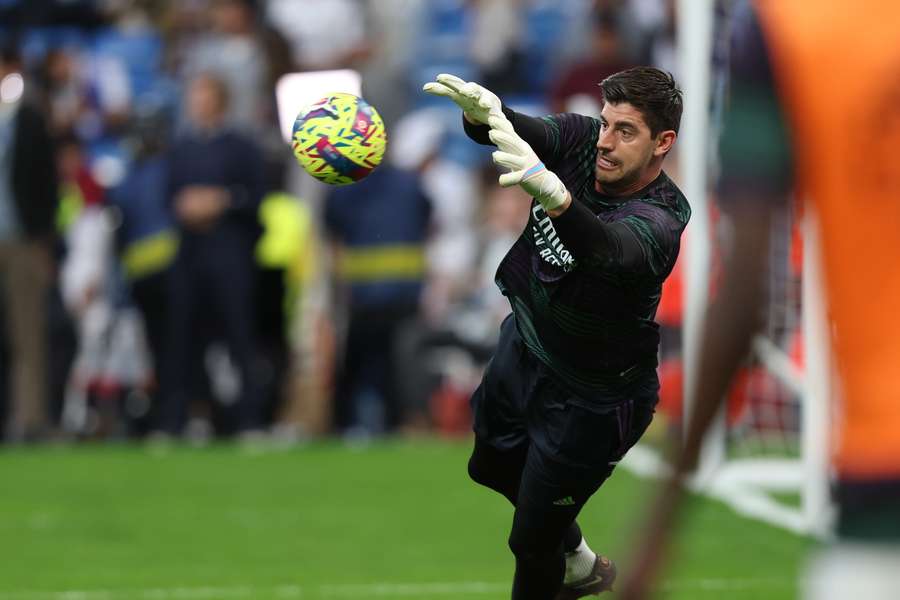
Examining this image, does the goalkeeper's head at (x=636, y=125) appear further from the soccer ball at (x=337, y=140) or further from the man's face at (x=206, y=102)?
the man's face at (x=206, y=102)

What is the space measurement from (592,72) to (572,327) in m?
9.34

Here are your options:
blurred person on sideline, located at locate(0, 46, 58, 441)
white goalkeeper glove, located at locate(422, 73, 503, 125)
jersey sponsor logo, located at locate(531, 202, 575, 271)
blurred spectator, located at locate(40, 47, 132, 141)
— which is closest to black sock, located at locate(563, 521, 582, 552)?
jersey sponsor logo, located at locate(531, 202, 575, 271)

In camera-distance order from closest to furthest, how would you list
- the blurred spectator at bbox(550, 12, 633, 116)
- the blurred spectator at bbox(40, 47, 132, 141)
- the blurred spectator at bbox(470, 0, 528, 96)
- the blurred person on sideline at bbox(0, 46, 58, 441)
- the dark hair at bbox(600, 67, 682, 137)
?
1. the dark hair at bbox(600, 67, 682, 137)
2. the blurred person on sideline at bbox(0, 46, 58, 441)
3. the blurred spectator at bbox(550, 12, 633, 116)
4. the blurred spectator at bbox(40, 47, 132, 141)
5. the blurred spectator at bbox(470, 0, 528, 96)

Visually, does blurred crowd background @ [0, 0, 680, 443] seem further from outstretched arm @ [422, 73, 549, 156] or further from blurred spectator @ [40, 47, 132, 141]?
outstretched arm @ [422, 73, 549, 156]

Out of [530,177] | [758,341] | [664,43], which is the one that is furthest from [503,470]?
[664,43]

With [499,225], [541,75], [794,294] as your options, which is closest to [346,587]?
[794,294]

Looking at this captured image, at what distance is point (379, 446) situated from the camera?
14.5m

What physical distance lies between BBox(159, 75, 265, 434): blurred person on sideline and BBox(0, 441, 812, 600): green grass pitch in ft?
2.22

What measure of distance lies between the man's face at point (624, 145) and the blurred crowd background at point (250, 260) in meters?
7.22

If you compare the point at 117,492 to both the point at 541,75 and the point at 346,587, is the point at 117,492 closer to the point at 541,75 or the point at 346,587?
the point at 346,587

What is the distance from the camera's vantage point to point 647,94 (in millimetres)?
5500

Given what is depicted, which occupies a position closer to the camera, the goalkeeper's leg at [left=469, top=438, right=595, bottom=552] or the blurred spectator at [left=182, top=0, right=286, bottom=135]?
the goalkeeper's leg at [left=469, top=438, right=595, bottom=552]

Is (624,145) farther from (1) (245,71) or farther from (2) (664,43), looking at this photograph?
(1) (245,71)

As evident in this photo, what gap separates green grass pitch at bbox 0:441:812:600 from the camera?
8.49 metres
